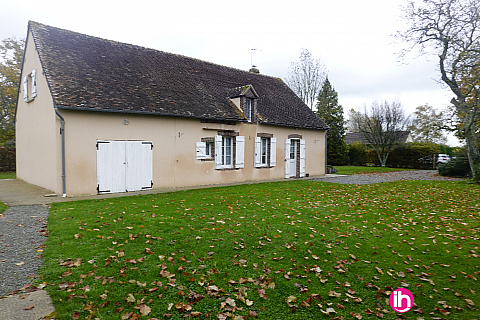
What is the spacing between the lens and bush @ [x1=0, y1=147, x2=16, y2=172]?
66.1 feet

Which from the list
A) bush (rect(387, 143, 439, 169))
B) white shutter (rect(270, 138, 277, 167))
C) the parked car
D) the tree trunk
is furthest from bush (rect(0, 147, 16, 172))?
the parked car

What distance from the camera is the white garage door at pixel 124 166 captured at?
1042cm

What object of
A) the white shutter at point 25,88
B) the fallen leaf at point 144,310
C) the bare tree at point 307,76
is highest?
the bare tree at point 307,76

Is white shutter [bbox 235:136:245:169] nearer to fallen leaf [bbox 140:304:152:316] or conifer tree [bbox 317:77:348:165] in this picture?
Result: fallen leaf [bbox 140:304:152:316]

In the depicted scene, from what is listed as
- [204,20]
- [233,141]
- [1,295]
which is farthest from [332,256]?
[204,20]

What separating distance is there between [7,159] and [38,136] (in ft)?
38.8

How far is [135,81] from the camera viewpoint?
12.4 metres

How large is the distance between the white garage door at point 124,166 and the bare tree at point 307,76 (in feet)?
79.1

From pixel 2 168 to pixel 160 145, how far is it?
15.8 meters

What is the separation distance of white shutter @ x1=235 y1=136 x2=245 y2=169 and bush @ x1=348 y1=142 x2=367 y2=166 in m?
19.8

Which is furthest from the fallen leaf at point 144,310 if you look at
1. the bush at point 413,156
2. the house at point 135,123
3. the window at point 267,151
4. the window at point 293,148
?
the bush at point 413,156

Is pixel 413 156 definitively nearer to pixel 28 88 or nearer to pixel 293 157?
pixel 293 157

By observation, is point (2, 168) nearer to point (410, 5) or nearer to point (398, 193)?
point (398, 193)

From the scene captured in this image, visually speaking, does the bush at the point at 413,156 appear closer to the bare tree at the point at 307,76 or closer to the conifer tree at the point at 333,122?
the conifer tree at the point at 333,122
